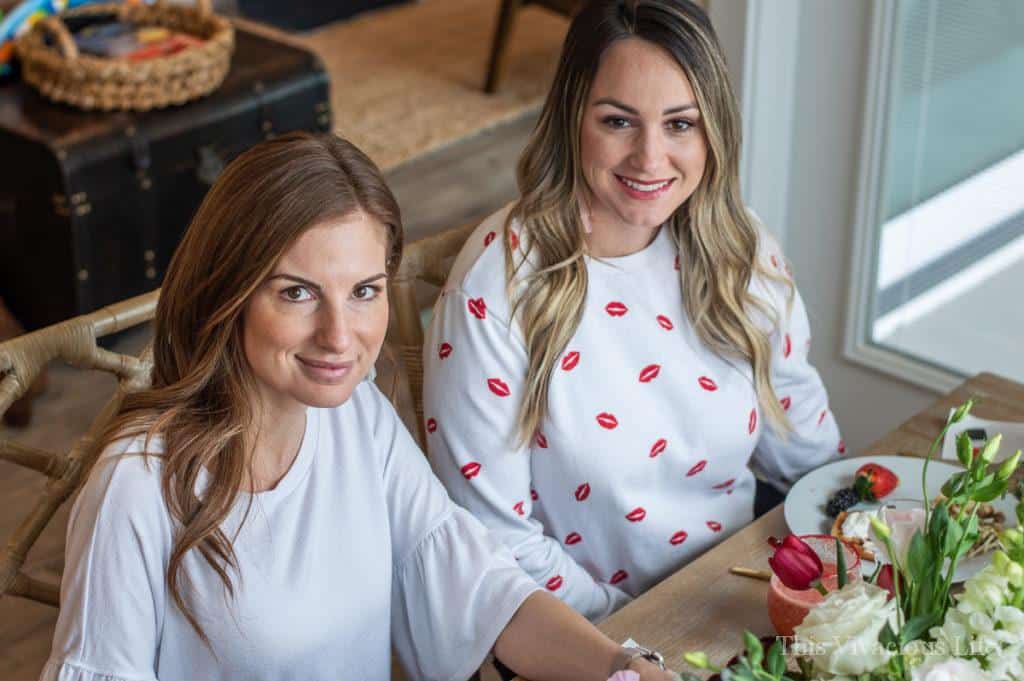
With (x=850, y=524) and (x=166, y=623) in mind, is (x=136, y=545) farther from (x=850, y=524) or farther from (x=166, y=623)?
(x=850, y=524)

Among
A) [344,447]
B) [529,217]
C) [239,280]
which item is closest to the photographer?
[239,280]

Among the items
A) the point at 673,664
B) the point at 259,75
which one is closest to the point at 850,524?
the point at 673,664

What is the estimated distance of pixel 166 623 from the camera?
4.77ft

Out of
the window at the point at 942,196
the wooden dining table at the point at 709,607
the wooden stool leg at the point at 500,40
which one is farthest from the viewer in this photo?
the wooden stool leg at the point at 500,40

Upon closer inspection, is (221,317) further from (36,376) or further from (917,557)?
(917,557)

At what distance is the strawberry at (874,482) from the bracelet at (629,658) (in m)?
0.42

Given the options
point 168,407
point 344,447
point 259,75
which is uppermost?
point 168,407

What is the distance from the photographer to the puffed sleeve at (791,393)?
1962 mm

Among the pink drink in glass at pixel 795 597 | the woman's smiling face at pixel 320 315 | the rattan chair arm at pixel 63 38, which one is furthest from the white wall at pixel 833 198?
the rattan chair arm at pixel 63 38

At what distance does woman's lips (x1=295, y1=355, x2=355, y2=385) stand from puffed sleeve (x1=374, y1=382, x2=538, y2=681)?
0.60 ft

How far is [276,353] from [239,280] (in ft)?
0.28

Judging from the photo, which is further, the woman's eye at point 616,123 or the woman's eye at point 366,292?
the woman's eye at point 616,123

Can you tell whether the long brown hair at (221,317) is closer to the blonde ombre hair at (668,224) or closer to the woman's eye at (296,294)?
the woman's eye at (296,294)

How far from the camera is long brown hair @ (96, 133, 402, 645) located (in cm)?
137
